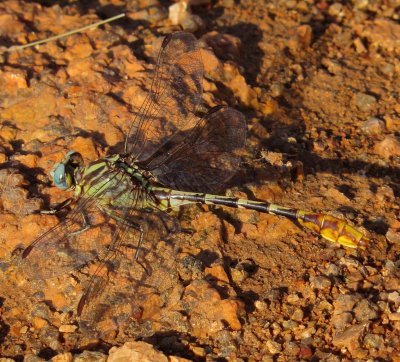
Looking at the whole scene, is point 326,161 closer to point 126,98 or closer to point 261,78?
point 261,78

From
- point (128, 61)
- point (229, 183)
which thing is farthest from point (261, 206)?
point (128, 61)

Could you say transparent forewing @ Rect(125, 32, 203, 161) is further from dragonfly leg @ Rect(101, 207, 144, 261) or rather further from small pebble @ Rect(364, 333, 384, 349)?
small pebble @ Rect(364, 333, 384, 349)

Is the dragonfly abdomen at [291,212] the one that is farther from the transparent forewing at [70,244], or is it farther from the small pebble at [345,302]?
the transparent forewing at [70,244]

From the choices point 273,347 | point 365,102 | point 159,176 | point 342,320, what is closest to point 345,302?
point 342,320

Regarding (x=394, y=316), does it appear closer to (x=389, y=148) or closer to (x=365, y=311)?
(x=365, y=311)

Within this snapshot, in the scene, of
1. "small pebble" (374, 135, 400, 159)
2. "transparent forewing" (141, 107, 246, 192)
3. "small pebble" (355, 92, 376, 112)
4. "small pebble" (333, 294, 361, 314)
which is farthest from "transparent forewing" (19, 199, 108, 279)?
"small pebble" (355, 92, 376, 112)

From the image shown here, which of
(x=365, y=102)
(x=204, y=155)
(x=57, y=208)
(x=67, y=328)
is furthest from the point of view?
(x=365, y=102)

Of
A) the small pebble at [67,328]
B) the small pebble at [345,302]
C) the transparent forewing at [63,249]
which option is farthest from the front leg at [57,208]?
the small pebble at [345,302]
